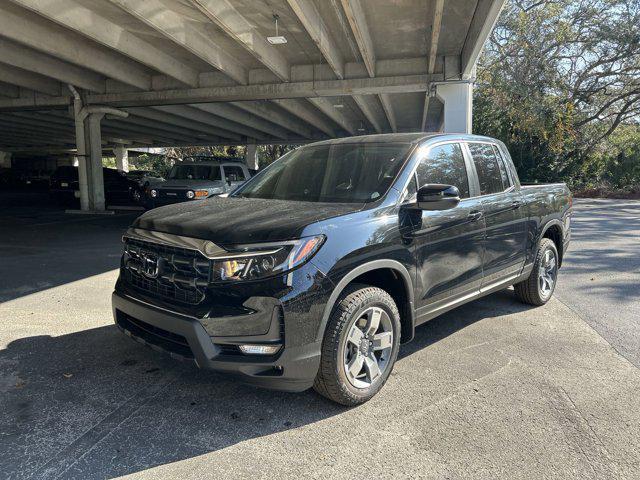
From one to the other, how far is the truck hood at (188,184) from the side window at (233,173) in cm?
57

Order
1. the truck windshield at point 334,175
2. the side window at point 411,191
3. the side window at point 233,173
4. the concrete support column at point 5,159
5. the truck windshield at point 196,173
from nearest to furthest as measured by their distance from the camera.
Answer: the side window at point 411,191
the truck windshield at point 334,175
the truck windshield at point 196,173
the side window at point 233,173
the concrete support column at point 5,159

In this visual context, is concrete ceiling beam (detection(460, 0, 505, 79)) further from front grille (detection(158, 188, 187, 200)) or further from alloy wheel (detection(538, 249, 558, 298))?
front grille (detection(158, 188, 187, 200))

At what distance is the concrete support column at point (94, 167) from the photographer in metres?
18.1

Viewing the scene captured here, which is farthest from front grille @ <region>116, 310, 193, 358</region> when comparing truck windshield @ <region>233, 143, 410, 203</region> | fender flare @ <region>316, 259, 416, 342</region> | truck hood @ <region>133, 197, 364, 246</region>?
truck windshield @ <region>233, 143, 410, 203</region>

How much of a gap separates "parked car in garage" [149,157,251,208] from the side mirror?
929 cm

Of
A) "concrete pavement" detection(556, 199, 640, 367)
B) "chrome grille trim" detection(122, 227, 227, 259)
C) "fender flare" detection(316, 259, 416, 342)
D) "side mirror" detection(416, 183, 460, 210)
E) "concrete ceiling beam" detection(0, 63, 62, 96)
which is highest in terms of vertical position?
"concrete ceiling beam" detection(0, 63, 62, 96)

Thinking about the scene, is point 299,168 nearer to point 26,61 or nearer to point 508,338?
point 508,338

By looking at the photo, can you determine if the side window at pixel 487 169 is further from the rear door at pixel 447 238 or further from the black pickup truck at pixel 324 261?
the rear door at pixel 447 238

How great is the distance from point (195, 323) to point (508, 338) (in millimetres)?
3115

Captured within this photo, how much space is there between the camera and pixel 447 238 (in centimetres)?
392

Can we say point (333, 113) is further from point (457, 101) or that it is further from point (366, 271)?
point (366, 271)

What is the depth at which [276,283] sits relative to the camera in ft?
9.37

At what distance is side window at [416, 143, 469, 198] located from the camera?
3949 millimetres

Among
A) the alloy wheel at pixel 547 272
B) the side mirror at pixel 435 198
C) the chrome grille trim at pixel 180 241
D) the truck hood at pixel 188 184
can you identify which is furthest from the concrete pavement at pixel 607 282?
the truck hood at pixel 188 184
